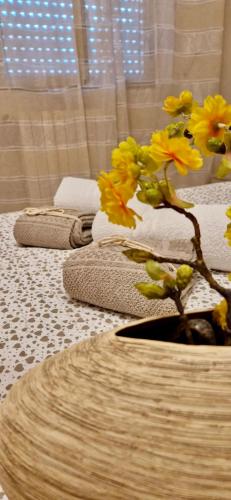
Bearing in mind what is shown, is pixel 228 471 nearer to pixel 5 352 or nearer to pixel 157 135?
pixel 157 135

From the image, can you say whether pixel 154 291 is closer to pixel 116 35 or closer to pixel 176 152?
pixel 176 152

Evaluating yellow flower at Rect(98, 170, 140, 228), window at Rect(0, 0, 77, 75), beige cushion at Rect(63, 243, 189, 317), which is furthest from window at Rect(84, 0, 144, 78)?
yellow flower at Rect(98, 170, 140, 228)

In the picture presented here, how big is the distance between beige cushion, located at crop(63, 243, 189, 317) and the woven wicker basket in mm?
413

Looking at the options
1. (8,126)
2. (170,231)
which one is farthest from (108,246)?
(8,126)

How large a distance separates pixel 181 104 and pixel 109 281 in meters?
0.47

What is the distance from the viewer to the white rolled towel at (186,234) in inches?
33.0

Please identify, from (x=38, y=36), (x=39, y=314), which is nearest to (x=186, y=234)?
(x=39, y=314)

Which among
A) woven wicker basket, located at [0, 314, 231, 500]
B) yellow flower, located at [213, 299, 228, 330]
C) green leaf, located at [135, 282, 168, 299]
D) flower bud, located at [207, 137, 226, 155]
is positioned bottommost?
woven wicker basket, located at [0, 314, 231, 500]

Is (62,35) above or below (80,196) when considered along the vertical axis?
above

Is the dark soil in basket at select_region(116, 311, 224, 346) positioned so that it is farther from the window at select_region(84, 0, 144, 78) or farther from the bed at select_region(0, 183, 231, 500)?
the window at select_region(84, 0, 144, 78)

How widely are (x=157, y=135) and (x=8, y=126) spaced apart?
197 cm

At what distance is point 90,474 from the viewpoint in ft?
0.81

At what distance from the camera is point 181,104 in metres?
0.33

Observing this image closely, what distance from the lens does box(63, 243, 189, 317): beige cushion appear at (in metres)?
0.71
